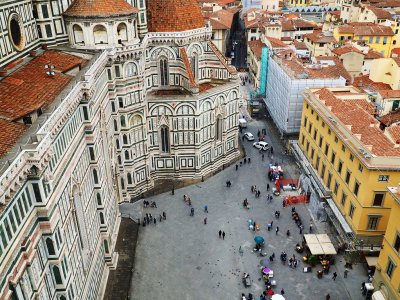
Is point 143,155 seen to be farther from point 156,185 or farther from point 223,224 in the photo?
point 223,224

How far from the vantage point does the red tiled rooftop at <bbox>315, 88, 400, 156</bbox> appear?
106 feet

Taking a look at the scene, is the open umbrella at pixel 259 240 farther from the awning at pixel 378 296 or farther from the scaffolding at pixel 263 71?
the scaffolding at pixel 263 71

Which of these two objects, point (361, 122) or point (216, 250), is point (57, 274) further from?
point (361, 122)

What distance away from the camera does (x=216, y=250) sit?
35.8 meters

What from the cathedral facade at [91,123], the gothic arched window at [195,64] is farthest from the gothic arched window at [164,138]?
the gothic arched window at [195,64]

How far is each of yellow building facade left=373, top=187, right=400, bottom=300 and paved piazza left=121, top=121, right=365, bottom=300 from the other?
10.1 feet

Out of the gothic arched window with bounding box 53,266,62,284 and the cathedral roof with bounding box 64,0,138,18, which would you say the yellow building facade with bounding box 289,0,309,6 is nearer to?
the cathedral roof with bounding box 64,0,138,18

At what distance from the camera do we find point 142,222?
3934 centimetres

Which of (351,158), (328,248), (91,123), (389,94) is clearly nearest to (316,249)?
(328,248)

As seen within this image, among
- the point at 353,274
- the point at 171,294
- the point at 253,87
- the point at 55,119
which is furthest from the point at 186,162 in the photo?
→ the point at 253,87

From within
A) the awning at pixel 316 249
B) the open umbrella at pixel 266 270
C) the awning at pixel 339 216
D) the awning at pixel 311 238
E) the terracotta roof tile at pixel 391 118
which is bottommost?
the open umbrella at pixel 266 270

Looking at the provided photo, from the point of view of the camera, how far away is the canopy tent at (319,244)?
33.3 meters

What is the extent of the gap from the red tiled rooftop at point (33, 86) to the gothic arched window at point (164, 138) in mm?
14300

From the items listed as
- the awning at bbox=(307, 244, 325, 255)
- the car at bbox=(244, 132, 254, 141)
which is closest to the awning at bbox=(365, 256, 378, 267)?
the awning at bbox=(307, 244, 325, 255)
